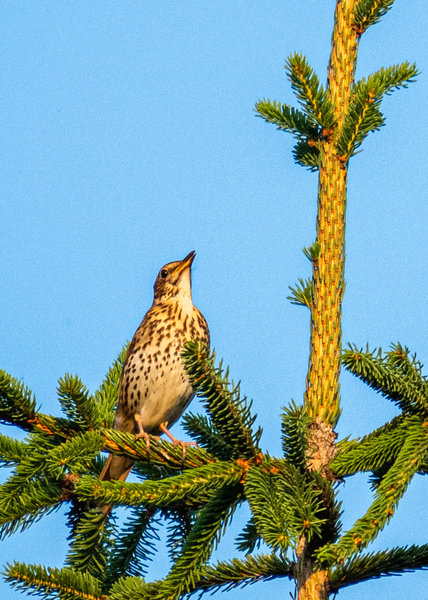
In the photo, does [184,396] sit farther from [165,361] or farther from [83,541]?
[83,541]

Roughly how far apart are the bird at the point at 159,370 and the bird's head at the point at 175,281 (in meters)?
0.20

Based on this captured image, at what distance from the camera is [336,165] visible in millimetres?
A: 3777

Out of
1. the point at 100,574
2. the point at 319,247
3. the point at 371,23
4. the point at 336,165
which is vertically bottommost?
the point at 100,574

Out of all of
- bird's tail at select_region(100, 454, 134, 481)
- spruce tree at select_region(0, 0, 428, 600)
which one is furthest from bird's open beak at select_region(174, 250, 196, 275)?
spruce tree at select_region(0, 0, 428, 600)

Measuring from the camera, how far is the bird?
5910 millimetres

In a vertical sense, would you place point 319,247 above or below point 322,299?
above

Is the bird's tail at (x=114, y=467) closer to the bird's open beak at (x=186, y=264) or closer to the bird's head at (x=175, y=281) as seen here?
the bird's head at (x=175, y=281)

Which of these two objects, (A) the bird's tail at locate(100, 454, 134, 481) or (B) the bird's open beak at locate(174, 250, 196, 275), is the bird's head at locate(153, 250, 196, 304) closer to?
(B) the bird's open beak at locate(174, 250, 196, 275)

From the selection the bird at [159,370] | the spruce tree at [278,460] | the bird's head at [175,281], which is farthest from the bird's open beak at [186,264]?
the spruce tree at [278,460]

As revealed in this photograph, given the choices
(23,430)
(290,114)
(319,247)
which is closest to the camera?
(23,430)

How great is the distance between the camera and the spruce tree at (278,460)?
2.58 m

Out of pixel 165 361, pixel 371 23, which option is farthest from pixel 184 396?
pixel 371 23

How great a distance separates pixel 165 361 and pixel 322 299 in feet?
8.39

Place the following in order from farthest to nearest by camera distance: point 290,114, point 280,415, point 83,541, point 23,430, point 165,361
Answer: point 165,361 < point 290,114 < point 83,541 < point 23,430 < point 280,415
